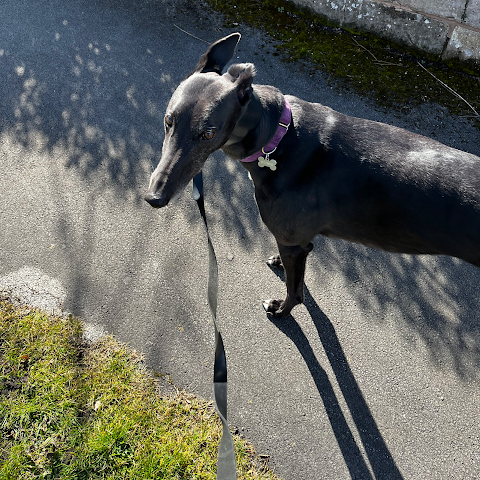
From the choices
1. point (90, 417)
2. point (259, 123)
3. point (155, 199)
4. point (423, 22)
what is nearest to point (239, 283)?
point (90, 417)

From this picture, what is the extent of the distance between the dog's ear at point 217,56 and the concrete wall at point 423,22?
11.6 ft

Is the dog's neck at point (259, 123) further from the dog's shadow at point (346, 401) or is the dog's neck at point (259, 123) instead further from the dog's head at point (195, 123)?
the dog's shadow at point (346, 401)

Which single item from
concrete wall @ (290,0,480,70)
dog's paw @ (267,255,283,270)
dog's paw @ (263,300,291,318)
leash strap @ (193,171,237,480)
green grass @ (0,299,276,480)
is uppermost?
concrete wall @ (290,0,480,70)

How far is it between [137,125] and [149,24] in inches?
70.0

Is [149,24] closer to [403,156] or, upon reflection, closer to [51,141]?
[51,141]

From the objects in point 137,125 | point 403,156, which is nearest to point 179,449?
point 403,156

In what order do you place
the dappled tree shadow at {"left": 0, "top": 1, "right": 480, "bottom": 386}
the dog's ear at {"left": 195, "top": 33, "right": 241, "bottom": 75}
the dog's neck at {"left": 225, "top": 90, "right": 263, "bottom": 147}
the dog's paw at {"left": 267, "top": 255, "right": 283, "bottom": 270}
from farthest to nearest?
the dog's paw at {"left": 267, "top": 255, "right": 283, "bottom": 270} < the dappled tree shadow at {"left": 0, "top": 1, "right": 480, "bottom": 386} < the dog's ear at {"left": 195, "top": 33, "right": 241, "bottom": 75} < the dog's neck at {"left": 225, "top": 90, "right": 263, "bottom": 147}

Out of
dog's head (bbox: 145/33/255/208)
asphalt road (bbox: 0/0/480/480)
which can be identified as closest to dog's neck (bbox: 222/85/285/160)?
dog's head (bbox: 145/33/255/208)

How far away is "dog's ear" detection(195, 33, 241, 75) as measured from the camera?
99.6 inches

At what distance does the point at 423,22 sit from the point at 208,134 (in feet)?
14.2

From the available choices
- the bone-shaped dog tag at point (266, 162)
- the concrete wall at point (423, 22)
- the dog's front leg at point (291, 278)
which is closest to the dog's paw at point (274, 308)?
the dog's front leg at point (291, 278)

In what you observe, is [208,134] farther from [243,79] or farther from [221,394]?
[221,394]

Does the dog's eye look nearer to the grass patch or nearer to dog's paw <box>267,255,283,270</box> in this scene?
dog's paw <box>267,255,283,270</box>

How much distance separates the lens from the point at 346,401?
3.26 metres
